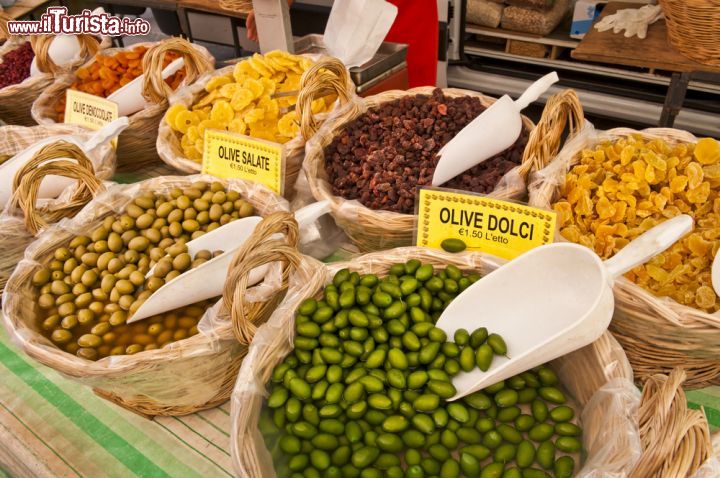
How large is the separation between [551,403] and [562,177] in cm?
54

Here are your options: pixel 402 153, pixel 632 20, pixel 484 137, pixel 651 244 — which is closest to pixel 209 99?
pixel 402 153

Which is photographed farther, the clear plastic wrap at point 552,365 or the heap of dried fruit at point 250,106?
the heap of dried fruit at point 250,106

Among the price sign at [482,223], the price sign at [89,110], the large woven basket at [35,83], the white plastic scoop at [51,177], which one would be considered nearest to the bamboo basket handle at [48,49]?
the large woven basket at [35,83]

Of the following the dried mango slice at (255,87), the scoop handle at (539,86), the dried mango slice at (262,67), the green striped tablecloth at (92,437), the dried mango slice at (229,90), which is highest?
the scoop handle at (539,86)

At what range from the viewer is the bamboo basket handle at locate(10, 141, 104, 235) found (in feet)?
4.16

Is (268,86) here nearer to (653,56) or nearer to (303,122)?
(303,122)

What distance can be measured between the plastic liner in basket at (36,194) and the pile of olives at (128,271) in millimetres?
108

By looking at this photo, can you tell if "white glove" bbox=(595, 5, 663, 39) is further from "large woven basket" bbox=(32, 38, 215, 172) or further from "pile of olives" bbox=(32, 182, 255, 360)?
"pile of olives" bbox=(32, 182, 255, 360)

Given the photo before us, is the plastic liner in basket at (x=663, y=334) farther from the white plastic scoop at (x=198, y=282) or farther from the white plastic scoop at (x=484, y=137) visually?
the white plastic scoop at (x=198, y=282)

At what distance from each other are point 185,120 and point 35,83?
0.91m

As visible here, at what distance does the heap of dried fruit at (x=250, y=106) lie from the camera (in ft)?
5.18

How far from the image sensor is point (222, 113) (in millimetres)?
1604

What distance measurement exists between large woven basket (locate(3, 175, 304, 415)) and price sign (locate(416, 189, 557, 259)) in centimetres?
29

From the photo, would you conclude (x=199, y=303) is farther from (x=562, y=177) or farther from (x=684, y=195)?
(x=684, y=195)
